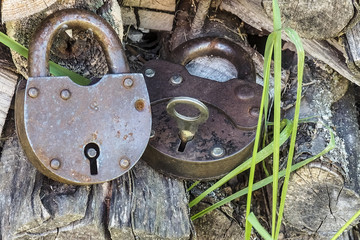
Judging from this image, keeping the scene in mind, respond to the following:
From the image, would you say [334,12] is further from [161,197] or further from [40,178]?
[40,178]

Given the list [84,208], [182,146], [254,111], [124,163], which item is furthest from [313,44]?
[84,208]

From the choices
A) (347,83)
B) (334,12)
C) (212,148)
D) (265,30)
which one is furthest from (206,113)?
(347,83)

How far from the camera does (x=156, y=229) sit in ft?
5.35

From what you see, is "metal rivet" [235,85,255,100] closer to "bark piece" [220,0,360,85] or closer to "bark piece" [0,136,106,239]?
"bark piece" [220,0,360,85]

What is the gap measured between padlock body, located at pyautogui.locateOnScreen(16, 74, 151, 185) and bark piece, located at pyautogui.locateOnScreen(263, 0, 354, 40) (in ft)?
1.79

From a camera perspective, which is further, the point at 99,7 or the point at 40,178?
the point at 99,7

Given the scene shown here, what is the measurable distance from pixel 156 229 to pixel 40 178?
370 millimetres

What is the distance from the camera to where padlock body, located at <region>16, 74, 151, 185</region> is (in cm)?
152

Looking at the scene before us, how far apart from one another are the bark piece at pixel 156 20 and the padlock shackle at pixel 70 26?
2.16ft

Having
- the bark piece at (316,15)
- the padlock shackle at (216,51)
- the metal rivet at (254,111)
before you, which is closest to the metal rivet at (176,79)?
the padlock shackle at (216,51)

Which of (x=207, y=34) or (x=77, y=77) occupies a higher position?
(x=207, y=34)

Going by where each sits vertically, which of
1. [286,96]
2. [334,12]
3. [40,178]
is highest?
[334,12]

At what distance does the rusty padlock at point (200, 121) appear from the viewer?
1.80 m

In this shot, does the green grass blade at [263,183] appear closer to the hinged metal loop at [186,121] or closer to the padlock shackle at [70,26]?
the hinged metal loop at [186,121]
